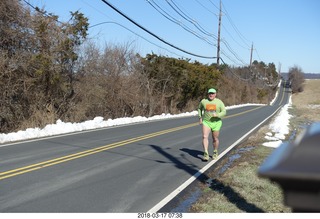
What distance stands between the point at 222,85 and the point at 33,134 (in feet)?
139

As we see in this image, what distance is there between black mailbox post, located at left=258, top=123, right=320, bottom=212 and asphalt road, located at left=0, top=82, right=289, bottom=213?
432cm

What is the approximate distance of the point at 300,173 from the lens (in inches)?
58.9

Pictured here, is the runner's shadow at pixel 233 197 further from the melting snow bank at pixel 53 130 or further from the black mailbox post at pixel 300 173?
the melting snow bank at pixel 53 130

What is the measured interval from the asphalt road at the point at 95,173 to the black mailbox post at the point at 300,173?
4.32m

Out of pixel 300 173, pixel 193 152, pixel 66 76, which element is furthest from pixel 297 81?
pixel 300 173

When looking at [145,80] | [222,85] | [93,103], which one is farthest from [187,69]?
[222,85]

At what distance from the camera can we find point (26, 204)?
583cm

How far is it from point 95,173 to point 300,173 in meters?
7.00

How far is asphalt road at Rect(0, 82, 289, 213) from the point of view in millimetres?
6000

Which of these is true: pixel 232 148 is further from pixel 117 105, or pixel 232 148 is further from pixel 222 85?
pixel 222 85

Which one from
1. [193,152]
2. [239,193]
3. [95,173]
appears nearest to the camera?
[239,193]

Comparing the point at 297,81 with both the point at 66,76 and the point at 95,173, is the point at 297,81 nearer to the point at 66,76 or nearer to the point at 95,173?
the point at 66,76

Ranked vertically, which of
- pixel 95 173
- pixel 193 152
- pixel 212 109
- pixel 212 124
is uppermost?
pixel 212 109

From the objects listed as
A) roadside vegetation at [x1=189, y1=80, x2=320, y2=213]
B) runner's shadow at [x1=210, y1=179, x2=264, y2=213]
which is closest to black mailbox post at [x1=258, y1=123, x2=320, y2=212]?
roadside vegetation at [x1=189, y1=80, x2=320, y2=213]
